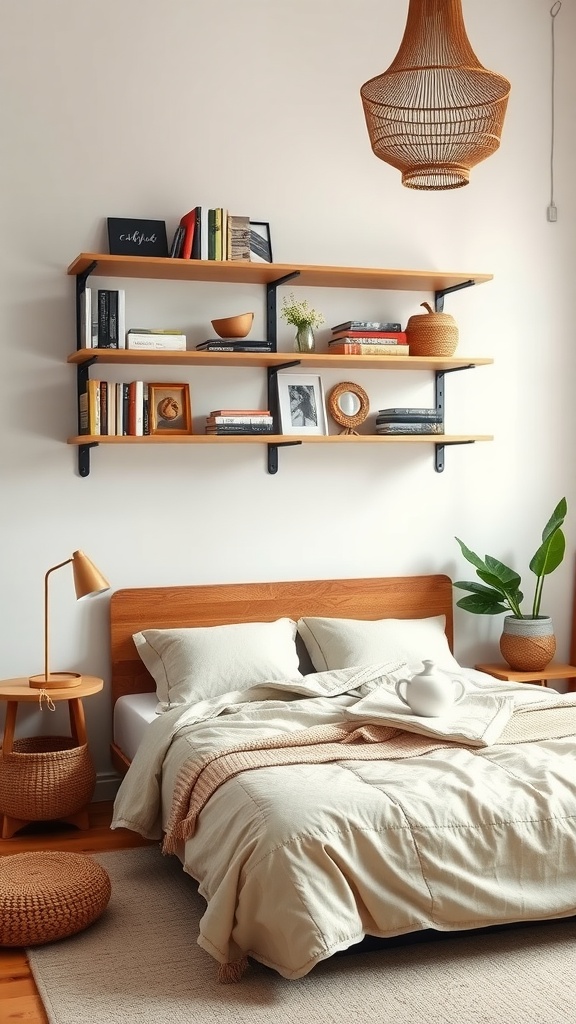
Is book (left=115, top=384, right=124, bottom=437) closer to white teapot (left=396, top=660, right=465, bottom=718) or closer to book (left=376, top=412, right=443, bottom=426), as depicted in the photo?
book (left=376, top=412, right=443, bottom=426)

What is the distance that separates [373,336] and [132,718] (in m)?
1.64

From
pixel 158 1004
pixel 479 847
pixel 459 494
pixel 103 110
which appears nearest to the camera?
pixel 158 1004

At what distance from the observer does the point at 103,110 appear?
3.96 metres

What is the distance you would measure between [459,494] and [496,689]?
3.48 ft

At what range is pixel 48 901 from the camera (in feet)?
9.15

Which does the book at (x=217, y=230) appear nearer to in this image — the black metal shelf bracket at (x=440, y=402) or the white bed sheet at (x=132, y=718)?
the black metal shelf bracket at (x=440, y=402)

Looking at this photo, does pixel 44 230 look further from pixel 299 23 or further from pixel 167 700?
pixel 167 700

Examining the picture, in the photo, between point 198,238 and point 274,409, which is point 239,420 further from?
point 198,238

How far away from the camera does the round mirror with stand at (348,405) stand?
4.25m

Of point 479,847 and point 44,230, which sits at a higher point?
point 44,230

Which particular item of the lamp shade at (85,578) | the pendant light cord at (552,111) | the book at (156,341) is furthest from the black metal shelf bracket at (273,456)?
the pendant light cord at (552,111)

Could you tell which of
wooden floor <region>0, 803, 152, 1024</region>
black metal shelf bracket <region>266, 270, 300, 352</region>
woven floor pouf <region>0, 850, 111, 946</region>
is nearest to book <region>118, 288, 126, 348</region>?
black metal shelf bracket <region>266, 270, 300, 352</region>

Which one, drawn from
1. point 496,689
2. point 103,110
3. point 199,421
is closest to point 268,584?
point 199,421

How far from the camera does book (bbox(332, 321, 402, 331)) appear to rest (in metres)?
4.11
